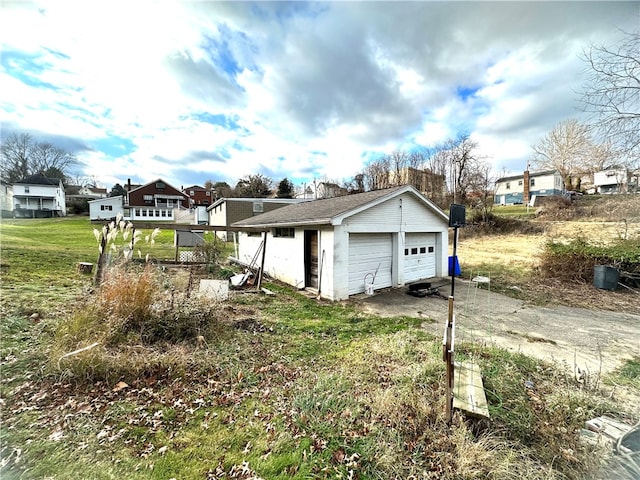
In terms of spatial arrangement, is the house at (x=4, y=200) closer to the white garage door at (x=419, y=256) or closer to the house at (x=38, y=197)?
the white garage door at (x=419, y=256)

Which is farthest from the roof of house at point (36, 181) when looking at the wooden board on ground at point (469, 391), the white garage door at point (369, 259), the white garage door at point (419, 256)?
the wooden board on ground at point (469, 391)

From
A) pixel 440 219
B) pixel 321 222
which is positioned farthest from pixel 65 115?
pixel 440 219

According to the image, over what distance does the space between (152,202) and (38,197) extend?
689 inches

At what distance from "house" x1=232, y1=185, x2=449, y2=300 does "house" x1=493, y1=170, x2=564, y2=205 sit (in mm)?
31818

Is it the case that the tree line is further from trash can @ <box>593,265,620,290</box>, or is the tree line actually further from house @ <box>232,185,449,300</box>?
house @ <box>232,185,449,300</box>

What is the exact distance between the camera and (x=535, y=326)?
630cm

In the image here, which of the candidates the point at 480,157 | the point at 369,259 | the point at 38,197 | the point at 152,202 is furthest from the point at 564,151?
the point at 38,197

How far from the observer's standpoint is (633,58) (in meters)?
9.66

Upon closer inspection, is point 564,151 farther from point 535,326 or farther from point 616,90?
point 535,326

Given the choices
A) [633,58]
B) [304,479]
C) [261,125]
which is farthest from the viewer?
[261,125]

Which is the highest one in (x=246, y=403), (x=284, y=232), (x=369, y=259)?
(x=284, y=232)

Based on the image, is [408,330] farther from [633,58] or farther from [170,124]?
[633,58]

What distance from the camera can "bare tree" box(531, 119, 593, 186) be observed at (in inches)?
1178

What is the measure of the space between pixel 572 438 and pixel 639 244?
11693 mm
